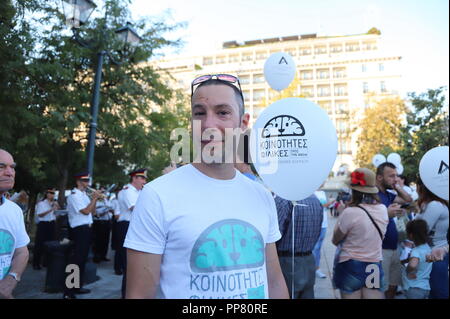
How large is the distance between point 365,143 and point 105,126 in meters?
22.0

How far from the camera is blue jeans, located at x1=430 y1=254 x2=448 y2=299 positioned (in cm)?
334

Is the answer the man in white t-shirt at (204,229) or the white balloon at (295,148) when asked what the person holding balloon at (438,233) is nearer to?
the white balloon at (295,148)

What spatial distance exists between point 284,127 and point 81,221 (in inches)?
162

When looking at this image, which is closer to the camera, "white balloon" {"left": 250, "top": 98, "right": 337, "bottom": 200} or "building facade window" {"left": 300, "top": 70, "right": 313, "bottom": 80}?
"white balloon" {"left": 250, "top": 98, "right": 337, "bottom": 200}

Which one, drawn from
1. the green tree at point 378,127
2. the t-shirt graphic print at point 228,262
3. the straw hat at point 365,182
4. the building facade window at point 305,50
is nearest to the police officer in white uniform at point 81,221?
the straw hat at point 365,182

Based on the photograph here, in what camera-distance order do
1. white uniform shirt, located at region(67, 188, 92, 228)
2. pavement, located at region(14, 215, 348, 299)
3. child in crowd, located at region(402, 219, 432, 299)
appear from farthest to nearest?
white uniform shirt, located at region(67, 188, 92, 228), pavement, located at region(14, 215, 348, 299), child in crowd, located at region(402, 219, 432, 299)

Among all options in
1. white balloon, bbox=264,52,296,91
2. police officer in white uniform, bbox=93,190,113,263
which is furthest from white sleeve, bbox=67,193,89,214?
white balloon, bbox=264,52,296,91

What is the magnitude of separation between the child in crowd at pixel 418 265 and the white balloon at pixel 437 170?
0.63m

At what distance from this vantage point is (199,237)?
3.88ft

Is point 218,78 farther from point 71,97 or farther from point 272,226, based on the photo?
point 71,97

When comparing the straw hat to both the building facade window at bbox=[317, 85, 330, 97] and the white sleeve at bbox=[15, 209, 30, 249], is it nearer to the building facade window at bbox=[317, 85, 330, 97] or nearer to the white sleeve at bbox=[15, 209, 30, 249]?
the white sleeve at bbox=[15, 209, 30, 249]

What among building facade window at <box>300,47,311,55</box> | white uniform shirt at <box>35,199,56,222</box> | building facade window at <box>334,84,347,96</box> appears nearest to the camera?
white uniform shirt at <box>35,199,56,222</box>

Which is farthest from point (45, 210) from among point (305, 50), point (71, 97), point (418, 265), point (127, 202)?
point (305, 50)
